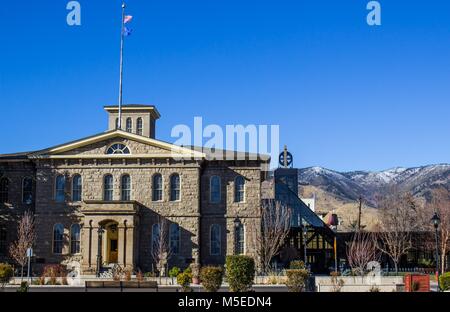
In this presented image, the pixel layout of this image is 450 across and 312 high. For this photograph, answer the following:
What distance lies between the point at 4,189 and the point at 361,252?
27.9 metres

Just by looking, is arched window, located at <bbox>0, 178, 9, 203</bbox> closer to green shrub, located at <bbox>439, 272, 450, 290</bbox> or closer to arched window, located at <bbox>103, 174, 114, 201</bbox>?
arched window, located at <bbox>103, 174, 114, 201</bbox>

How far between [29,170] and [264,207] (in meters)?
18.8

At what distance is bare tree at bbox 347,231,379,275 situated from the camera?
151 feet

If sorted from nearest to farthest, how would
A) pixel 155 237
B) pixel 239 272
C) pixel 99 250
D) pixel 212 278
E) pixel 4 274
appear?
pixel 212 278
pixel 239 272
pixel 4 274
pixel 99 250
pixel 155 237

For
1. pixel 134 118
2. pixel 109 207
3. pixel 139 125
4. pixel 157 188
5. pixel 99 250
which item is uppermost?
pixel 134 118

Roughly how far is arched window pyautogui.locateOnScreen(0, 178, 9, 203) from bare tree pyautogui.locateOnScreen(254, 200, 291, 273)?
65.1 ft

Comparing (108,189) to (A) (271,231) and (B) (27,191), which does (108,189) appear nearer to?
(B) (27,191)

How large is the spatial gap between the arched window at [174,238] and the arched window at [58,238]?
8219 mm

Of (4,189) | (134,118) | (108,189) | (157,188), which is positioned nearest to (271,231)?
(157,188)

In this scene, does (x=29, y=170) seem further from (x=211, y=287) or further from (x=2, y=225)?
(x=211, y=287)

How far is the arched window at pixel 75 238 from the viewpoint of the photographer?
1873 inches

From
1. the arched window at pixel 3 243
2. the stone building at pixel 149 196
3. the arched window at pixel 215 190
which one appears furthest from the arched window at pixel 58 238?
the arched window at pixel 215 190

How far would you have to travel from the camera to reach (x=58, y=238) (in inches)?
1885
